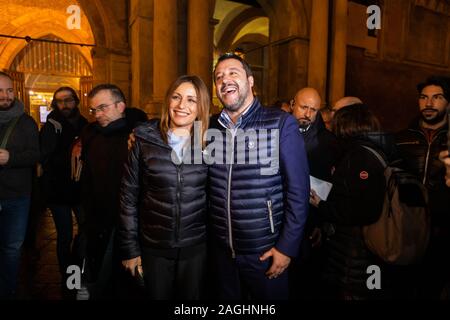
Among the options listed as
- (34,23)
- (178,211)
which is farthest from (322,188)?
(34,23)

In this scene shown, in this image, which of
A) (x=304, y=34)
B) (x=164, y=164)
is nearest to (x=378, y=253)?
(x=164, y=164)

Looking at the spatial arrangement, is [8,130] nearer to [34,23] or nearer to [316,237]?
[316,237]

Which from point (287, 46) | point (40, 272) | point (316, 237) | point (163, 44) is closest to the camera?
point (316, 237)

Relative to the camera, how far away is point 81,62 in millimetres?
19250

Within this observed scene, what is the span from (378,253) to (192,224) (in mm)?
1301

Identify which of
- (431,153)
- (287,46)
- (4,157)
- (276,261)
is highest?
(287,46)

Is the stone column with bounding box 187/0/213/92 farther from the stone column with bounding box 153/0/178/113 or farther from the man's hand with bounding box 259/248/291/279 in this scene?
the man's hand with bounding box 259/248/291/279

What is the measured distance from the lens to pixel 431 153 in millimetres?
2520

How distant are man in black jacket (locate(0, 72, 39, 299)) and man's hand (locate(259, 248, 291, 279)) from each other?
218cm

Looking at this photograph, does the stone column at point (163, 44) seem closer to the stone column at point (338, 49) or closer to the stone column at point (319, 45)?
the stone column at point (319, 45)

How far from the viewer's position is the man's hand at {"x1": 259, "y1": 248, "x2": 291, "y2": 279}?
70.8 inches

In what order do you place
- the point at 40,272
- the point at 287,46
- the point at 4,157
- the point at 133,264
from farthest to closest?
the point at 287,46
the point at 40,272
the point at 4,157
the point at 133,264

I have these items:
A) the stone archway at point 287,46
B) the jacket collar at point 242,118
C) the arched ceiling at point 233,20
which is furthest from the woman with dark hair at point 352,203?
the arched ceiling at point 233,20

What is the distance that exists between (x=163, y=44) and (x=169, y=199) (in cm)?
600
